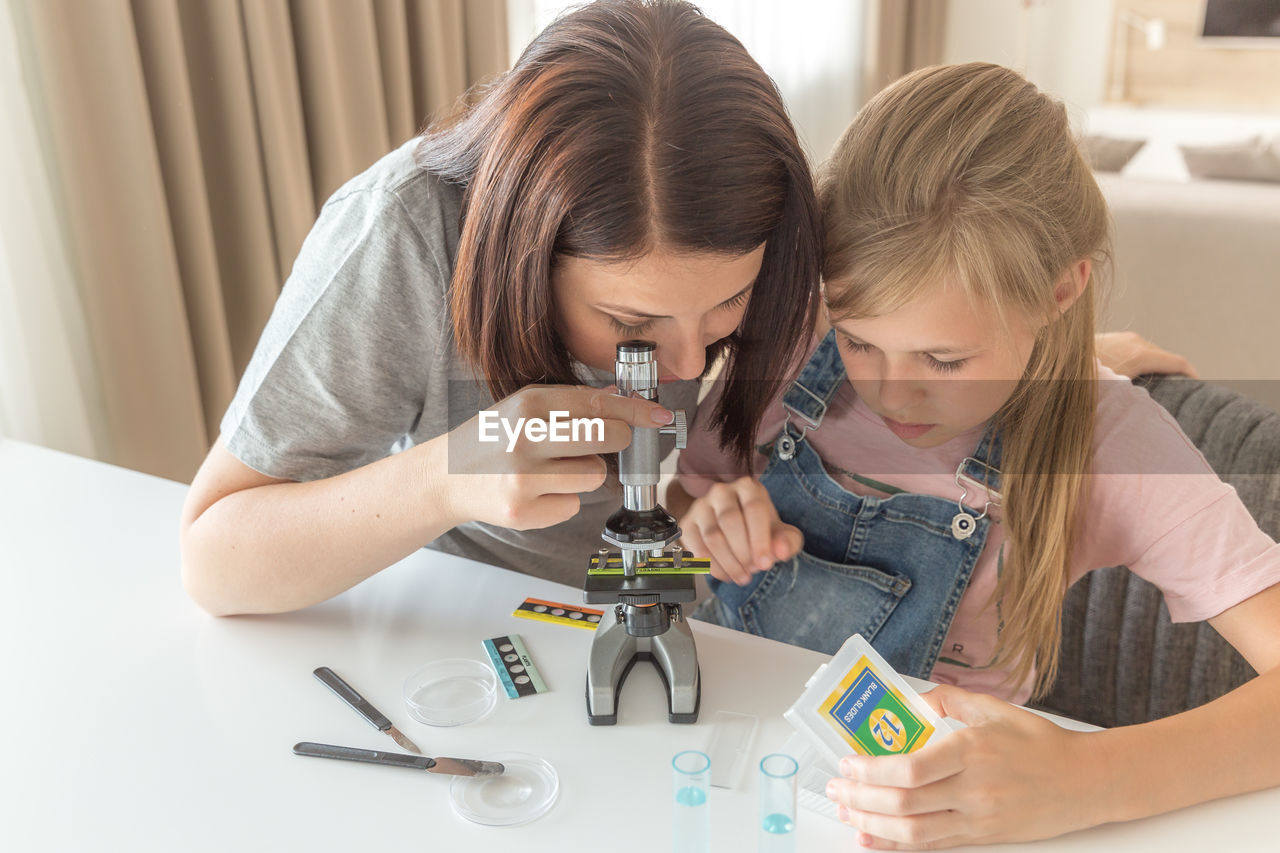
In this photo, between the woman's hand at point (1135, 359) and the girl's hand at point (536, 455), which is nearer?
the girl's hand at point (536, 455)

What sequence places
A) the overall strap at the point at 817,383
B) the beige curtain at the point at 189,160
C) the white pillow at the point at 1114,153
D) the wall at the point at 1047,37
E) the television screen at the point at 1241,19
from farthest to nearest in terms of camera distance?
the wall at the point at 1047,37, the television screen at the point at 1241,19, the white pillow at the point at 1114,153, the beige curtain at the point at 189,160, the overall strap at the point at 817,383

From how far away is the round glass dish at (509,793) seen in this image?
2.55ft

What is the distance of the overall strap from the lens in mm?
1244

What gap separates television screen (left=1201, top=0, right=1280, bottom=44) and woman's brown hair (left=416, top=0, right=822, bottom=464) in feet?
17.7

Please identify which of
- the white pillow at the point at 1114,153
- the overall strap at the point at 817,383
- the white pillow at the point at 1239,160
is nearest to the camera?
the overall strap at the point at 817,383

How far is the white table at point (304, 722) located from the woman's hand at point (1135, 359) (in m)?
0.61

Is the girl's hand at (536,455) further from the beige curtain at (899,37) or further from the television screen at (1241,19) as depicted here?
the television screen at (1241,19)

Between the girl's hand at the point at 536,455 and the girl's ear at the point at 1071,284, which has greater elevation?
the girl's ear at the point at 1071,284

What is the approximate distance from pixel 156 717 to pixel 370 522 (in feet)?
0.82

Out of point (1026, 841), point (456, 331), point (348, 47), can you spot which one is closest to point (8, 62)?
point (348, 47)

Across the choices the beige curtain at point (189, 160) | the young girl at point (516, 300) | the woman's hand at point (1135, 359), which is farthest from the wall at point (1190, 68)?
the young girl at point (516, 300)

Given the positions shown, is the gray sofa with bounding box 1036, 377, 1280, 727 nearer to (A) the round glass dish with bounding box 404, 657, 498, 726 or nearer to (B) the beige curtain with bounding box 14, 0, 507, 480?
(A) the round glass dish with bounding box 404, 657, 498, 726

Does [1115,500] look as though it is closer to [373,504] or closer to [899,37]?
[373,504]

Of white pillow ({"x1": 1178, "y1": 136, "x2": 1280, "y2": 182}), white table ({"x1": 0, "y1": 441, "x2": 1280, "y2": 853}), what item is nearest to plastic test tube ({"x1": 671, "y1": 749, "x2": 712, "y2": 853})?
white table ({"x1": 0, "y1": 441, "x2": 1280, "y2": 853})
